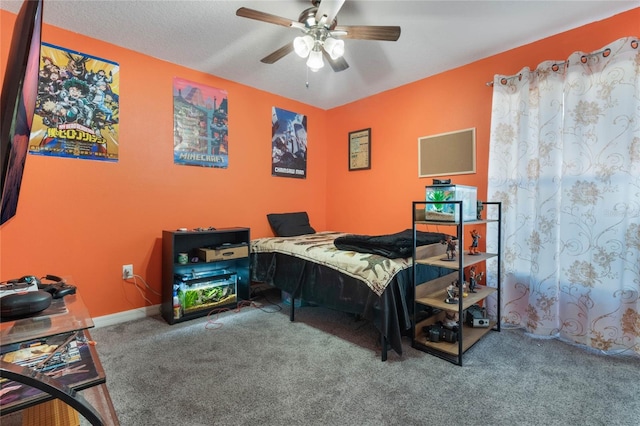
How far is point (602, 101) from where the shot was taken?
2.00 meters

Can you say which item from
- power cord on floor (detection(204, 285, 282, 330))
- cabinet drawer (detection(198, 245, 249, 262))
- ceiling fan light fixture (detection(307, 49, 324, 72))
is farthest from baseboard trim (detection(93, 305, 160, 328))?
ceiling fan light fixture (detection(307, 49, 324, 72))

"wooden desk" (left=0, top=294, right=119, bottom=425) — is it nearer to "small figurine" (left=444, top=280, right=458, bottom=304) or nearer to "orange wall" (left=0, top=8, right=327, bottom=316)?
"orange wall" (left=0, top=8, right=327, bottom=316)

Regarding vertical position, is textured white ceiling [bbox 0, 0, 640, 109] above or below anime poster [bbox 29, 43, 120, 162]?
above

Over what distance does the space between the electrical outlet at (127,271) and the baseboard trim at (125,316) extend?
299mm

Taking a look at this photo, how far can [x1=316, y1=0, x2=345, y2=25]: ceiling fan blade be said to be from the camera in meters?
1.67

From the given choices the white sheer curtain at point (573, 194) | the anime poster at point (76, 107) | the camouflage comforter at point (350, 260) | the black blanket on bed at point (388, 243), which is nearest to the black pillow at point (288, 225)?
the camouflage comforter at point (350, 260)

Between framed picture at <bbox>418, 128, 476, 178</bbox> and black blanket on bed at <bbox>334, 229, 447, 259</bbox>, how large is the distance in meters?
0.80

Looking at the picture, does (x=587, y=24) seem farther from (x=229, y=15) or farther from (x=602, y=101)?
(x=229, y=15)

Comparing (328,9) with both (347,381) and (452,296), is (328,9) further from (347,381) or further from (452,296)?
(347,381)

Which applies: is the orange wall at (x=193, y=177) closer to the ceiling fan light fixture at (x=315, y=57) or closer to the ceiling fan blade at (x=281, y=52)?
the ceiling fan blade at (x=281, y=52)

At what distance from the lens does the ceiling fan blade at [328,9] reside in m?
1.67

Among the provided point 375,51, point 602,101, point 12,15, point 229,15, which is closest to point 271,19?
point 229,15

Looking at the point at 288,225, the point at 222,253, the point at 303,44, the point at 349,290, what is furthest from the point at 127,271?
the point at 303,44

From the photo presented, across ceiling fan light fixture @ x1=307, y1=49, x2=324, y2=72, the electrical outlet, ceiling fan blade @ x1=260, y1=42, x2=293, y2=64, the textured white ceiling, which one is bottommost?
the electrical outlet
